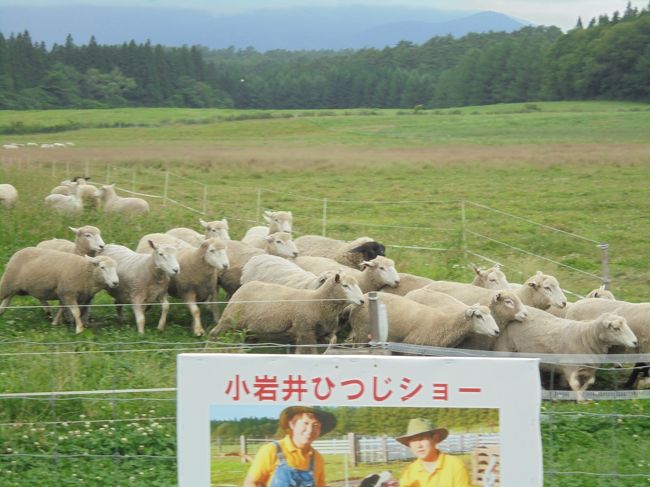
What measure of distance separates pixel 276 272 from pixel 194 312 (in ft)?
3.72

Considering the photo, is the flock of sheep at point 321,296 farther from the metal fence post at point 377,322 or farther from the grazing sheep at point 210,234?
the metal fence post at point 377,322

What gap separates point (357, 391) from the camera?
16.9 feet

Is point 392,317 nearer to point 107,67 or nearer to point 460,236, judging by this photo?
point 460,236

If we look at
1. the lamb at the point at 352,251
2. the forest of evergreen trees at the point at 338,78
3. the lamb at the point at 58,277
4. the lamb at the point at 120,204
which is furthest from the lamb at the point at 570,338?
the forest of evergreen trees at the point at 338,78

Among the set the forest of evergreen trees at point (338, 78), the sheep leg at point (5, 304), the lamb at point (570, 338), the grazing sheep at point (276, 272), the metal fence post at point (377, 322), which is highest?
the forest of evergreen trees at point (338, 78)

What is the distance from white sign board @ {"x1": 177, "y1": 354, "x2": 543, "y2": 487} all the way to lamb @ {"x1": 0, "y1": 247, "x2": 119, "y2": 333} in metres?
8.02

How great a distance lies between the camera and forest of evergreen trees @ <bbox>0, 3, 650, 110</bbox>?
62.1 meters

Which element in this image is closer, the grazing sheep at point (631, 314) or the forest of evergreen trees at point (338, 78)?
the grazing sheep at point (631, 314)

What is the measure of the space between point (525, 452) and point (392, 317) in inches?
245

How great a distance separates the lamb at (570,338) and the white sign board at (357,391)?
5246 millimetres

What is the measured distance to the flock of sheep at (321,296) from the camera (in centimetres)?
1102

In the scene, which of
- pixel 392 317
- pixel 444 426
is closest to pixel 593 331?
pixel 392 317

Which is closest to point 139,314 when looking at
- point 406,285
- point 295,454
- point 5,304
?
point 5,304

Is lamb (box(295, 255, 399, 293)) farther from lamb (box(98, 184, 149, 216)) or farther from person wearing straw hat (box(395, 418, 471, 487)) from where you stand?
lamb (box(98, 184, 149, 216))
